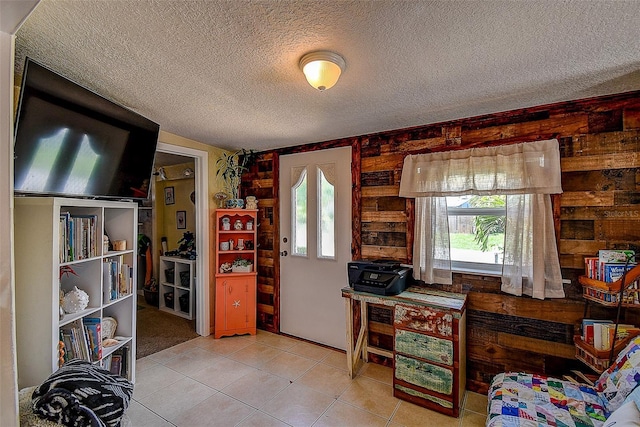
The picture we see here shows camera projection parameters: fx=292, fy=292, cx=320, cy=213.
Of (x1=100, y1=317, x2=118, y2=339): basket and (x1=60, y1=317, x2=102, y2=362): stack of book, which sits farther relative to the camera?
(x1=100, y1=317, x2=118, y2=339): basket

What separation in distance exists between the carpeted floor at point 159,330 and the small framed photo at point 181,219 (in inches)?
51.4

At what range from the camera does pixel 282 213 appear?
3521 mm

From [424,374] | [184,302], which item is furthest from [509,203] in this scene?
[184,302]

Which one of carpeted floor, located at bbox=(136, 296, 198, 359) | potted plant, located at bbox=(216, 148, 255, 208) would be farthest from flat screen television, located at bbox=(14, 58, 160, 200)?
carpeted floor, located at bbox=(136, 296, 198, 359)

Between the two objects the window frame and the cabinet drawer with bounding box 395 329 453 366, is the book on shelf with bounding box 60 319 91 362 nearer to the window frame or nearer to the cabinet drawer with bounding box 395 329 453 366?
the cabinet drawer with bounding box 395 329 453 366

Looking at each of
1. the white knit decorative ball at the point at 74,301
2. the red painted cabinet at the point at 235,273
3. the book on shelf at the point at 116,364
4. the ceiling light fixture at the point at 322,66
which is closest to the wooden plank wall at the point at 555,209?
the ceiling light fixture at the point at 322,66

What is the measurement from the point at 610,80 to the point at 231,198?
11.5 feet

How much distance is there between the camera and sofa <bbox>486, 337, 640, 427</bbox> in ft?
4.71

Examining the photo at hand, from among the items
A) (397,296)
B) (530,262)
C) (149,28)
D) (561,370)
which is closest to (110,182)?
(149,28)

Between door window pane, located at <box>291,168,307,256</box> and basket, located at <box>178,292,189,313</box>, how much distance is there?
1.88 metres

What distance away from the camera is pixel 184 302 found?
416cm

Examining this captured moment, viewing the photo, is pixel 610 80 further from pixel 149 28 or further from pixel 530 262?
pixel 149 28

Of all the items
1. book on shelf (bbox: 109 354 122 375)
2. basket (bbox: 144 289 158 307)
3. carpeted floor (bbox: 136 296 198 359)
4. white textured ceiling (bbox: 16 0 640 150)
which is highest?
white textured ceiling (bbox: 16 0 640 150)

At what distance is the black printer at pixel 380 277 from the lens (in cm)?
240
